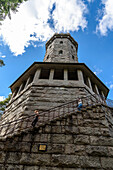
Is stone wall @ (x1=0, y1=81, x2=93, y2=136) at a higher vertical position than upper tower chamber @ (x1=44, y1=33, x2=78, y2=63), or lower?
lower

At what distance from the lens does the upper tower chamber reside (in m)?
13.6

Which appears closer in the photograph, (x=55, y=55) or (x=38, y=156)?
(x=38, y=156)

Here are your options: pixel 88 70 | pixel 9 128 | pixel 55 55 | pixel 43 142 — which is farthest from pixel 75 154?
pixel 55 55

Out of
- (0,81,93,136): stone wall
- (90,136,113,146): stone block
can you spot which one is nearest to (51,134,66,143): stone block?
(90,136,113,146): stone block

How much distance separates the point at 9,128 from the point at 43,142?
9.80ft

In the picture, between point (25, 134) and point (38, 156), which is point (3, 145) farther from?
point (38, 156)

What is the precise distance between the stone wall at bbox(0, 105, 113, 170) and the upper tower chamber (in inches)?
362

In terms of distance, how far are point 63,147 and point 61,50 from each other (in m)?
13.2

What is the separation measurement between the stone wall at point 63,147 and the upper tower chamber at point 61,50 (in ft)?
30.2

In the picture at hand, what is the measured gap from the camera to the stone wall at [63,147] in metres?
4.00

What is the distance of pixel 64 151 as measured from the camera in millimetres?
4305

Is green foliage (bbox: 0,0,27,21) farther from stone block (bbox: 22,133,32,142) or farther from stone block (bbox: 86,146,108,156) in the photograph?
stone block (bbox: 86,146,108,156)

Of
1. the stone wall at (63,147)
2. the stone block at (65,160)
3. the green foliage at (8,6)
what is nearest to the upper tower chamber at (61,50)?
the green foliage at (8,6)

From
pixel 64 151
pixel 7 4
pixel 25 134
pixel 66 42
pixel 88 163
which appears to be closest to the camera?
pixel 88 163
